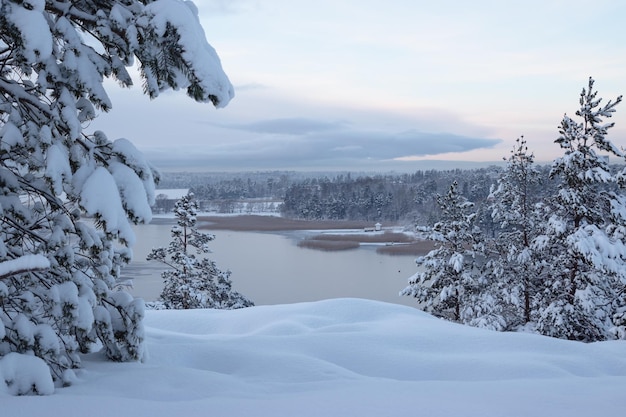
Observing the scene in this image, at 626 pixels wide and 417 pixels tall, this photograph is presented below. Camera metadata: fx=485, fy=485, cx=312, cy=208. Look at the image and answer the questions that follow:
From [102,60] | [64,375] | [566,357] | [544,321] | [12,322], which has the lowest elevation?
[544,321]

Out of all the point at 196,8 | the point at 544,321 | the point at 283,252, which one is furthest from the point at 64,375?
the point at 283,252

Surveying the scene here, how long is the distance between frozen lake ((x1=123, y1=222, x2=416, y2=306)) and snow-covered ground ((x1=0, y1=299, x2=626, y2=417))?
20199 millimetres

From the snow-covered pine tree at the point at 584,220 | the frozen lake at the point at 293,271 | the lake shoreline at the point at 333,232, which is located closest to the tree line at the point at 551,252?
the snow-covered pine tree at the point at 584,220

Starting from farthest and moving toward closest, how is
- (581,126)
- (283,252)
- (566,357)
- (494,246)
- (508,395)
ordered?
(283,252) < (494,246) < (581,126) < (566,357) < (508,395)

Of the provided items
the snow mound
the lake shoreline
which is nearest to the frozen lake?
the lake shoreline

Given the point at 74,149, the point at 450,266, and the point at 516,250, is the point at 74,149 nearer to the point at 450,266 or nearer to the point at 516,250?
the point at 516,250

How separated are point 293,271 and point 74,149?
100 ft

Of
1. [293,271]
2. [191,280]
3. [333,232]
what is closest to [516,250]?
[191,280]

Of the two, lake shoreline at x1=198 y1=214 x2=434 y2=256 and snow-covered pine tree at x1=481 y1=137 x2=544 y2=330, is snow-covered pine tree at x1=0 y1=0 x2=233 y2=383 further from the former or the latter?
lake shoreline at x1=198 y1=214 x2=434 y2=256

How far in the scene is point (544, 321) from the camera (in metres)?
12.6

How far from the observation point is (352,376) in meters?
3.98

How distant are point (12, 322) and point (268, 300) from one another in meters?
23.3

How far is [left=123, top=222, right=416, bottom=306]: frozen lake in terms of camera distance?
27.1 m

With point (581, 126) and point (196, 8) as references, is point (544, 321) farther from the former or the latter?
point (196, 8)
